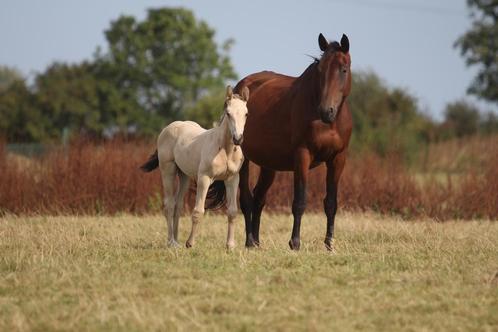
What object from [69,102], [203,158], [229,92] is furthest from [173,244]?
[69,102]

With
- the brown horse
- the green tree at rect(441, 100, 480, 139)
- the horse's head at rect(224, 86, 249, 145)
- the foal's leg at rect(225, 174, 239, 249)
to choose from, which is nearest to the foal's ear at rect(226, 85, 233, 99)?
the horse's head at rect(224, 86, 249, 145)

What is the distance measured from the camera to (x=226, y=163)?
27.7 feet

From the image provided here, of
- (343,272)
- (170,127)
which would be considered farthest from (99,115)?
(343,272)

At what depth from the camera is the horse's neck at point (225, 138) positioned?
27.4ft

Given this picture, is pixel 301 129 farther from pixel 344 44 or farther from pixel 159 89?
pixel 159 89

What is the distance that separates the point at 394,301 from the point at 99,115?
1823 inches

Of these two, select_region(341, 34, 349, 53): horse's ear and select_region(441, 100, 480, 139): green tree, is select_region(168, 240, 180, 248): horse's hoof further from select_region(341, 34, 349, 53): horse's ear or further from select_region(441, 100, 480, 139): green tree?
select_region(441, 100, 480, 139): green tree

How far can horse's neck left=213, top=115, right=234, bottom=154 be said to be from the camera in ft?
27.4

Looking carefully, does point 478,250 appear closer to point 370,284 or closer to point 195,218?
point 370,284

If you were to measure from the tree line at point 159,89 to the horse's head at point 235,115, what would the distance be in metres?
34.1

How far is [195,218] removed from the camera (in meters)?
8.59

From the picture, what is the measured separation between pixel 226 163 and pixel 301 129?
2.93 ft

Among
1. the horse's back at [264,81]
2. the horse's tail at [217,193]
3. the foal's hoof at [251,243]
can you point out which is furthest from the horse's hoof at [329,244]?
the horse's back at [264,81]

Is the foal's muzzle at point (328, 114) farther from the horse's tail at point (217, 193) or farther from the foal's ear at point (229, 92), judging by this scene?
the horse's tail at point (217, 193)
